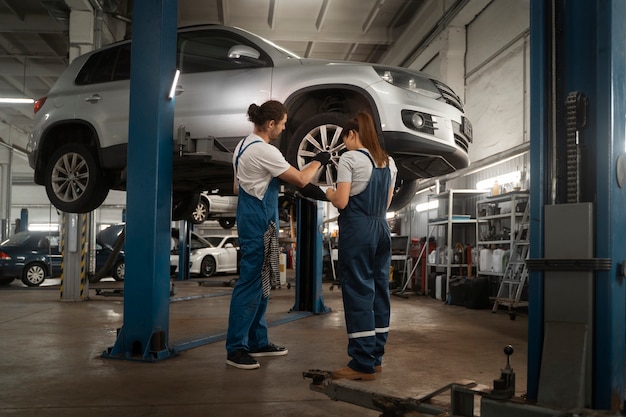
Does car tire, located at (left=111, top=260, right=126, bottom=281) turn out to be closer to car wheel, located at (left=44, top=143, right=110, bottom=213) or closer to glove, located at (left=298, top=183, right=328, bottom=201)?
car wheel, located at (left=44, top=143, right=110, bottom=213)

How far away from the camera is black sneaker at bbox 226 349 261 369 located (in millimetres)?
3199

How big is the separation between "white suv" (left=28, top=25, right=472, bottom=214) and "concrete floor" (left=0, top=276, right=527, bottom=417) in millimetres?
1277

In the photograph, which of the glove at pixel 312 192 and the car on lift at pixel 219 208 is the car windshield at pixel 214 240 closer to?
the car on lift at pixel 219 208

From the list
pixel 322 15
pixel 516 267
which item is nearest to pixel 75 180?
pixel 516 267

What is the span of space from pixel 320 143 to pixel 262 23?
26.4ft

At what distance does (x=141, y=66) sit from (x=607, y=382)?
321 centimetres

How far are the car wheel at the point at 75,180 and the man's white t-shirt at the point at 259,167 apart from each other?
2.14m

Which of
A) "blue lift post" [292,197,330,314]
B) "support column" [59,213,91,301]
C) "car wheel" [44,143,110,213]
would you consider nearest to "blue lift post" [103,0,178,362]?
"car wheel" [44,143,110,213]

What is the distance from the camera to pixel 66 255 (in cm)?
789

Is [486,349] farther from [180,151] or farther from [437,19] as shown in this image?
[437,19]

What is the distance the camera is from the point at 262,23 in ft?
37.2

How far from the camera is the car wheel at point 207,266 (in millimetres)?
13523

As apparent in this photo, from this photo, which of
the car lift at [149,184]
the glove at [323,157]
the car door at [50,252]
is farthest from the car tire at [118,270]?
the glove at [323,157]

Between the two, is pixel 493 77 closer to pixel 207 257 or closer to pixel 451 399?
pixel 451 399
